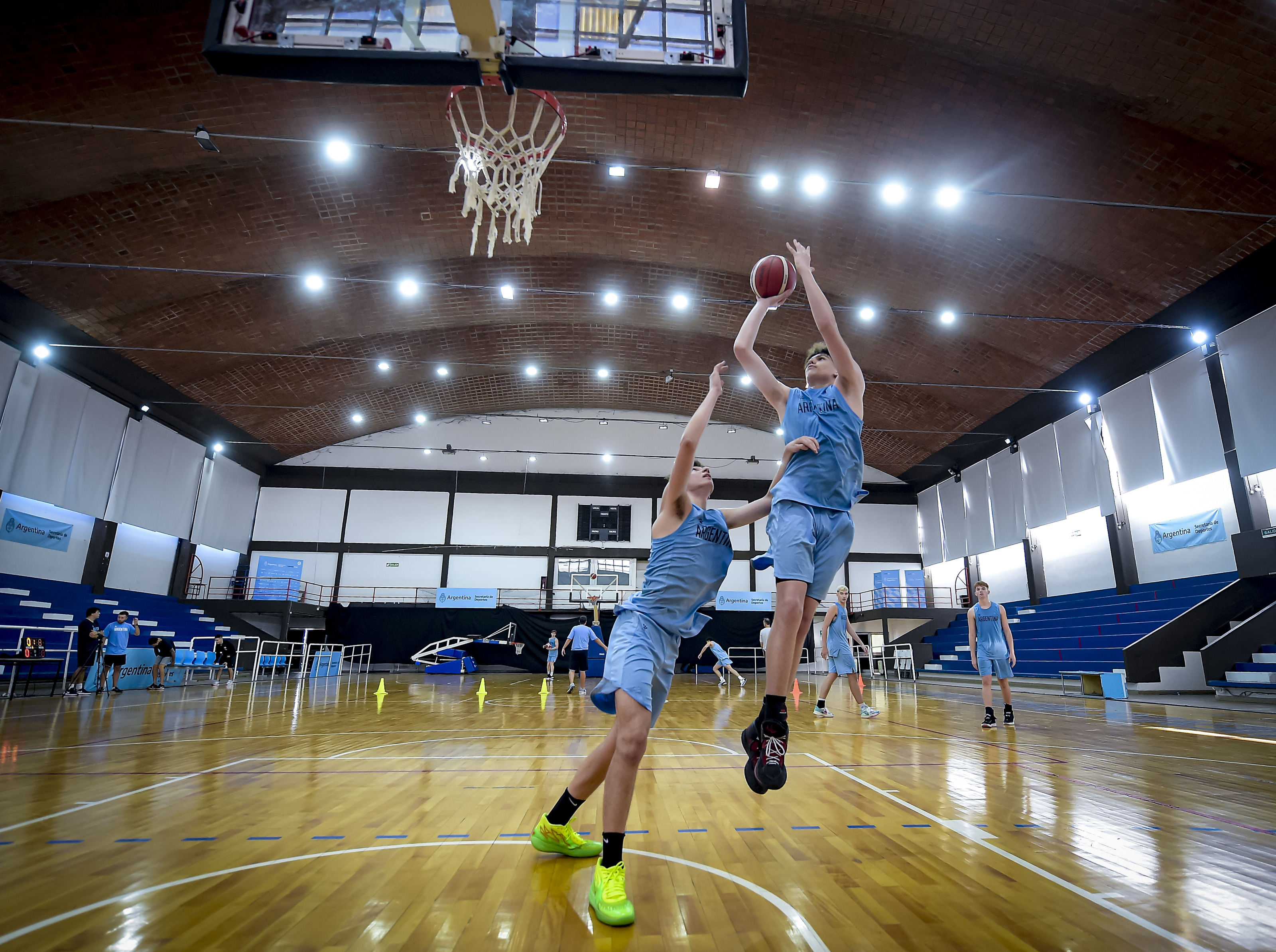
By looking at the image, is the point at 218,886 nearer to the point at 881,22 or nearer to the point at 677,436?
the point at 881,22

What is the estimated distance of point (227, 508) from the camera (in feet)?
69.6

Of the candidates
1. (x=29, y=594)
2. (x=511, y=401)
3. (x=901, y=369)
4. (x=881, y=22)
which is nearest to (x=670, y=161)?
(x=881, y=22)

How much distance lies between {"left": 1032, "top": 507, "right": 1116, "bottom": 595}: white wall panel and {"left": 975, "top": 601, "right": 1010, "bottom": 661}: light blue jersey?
11.6 m

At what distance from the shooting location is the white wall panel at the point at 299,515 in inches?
902

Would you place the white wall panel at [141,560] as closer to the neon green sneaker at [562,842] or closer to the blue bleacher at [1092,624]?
the neon green sneaker at [562,842]

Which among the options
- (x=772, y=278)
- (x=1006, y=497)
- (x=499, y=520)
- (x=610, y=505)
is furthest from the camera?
(x=610, y=505)

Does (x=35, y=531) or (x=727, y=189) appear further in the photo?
(x=35, y=531)

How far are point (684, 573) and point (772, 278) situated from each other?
59.5 inches

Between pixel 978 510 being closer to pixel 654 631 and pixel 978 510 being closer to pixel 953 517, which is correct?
pixel 953 517

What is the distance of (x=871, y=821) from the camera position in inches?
126

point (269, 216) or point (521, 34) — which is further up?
point (269, 216)

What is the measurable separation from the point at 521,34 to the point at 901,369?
14437 millimetres

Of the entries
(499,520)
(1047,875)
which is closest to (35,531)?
(499,520)

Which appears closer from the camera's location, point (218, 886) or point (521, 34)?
point (218, 886)
